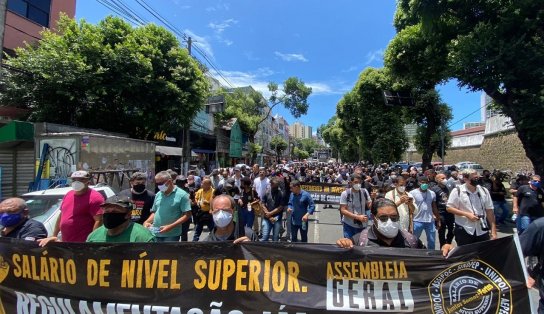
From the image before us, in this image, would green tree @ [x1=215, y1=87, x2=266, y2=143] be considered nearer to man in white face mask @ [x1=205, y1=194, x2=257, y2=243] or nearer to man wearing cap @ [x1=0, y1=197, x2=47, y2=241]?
man wearing cap @ [x1=0, y1=197, x2=47, y2=241]

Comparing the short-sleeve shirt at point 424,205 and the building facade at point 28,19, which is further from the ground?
the building facade at point 28,19

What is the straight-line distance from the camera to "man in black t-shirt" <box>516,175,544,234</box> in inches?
275

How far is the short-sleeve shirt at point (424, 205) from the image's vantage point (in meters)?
6.64

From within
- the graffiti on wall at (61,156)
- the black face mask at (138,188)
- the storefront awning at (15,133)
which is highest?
the storefront awning at (15,133)

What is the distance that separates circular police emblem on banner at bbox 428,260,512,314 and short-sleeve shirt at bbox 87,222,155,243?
2640 millimetres

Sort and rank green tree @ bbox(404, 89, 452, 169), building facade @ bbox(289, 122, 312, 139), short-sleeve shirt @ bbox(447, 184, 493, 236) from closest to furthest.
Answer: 1. short-sleeve shirt @ bbox(447, 184, 493, 236)
2. green tree @ bbox(404, 89, 452, 169)
3. building facade @ bbox(289, 122, 312, 139)

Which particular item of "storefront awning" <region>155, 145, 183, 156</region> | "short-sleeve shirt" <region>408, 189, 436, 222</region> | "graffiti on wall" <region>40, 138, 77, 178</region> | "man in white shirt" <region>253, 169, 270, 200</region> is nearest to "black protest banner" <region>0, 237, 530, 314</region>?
"short-sleeve shirt" <region>408, 189, 436, 222</region>

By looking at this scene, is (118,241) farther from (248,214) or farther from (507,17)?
(507,17)

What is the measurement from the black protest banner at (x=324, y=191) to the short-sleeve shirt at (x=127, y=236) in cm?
991

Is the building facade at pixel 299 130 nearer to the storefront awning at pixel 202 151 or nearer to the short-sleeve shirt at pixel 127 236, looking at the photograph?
the storefront awning at pixel 202 151

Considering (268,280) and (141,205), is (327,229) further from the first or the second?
(268,280)

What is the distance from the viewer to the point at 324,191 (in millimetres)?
13367

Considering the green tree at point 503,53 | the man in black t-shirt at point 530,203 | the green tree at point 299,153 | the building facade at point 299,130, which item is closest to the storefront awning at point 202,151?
the green tree at point 503,53

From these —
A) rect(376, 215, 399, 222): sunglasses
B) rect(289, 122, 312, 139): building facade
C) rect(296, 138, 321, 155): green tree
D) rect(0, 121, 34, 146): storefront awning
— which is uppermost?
rect(289, 122, 312, 139): building facade
